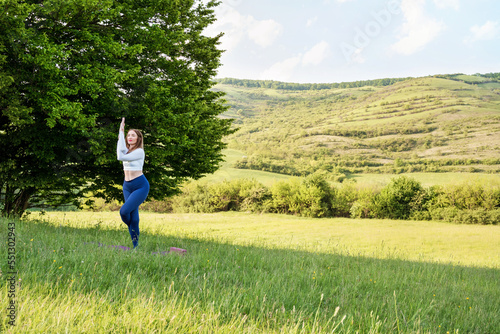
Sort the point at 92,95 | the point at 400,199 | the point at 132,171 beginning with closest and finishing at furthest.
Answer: the point at 132,171, the point at 92,95, the point at 400,199

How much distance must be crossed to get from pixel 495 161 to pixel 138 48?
133 meters

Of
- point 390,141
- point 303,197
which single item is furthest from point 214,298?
point 390,141

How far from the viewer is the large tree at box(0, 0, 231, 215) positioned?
8305mm

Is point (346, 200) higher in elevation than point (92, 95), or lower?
lower

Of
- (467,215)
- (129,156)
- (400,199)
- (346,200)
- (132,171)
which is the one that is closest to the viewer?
(129,156)

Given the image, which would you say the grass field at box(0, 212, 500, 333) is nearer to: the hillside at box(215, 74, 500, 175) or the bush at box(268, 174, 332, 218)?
the bush at box(268, 174, 332, 218)

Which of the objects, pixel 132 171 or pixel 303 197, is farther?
pixel 303 197

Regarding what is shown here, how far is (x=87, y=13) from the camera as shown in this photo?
891 cm

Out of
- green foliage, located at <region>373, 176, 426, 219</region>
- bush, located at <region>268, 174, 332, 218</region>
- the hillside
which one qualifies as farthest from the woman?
the hillside

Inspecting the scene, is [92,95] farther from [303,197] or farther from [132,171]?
[303,197]

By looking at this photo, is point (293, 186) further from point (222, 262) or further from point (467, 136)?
point (467, 136)

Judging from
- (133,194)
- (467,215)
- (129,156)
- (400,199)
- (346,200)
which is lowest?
(467,215)

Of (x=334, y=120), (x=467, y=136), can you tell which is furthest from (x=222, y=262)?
(x=334, y=120)

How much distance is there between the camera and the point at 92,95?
29.1 feet
